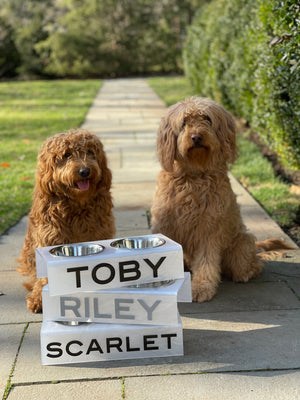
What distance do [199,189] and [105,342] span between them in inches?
58.9

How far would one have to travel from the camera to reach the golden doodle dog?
4109 millimetres

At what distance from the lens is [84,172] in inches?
150

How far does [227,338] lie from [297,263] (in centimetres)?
154

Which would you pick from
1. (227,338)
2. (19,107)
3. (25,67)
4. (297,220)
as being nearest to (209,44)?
(19,107)

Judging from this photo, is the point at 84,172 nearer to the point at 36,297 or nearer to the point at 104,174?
the point at 104,174

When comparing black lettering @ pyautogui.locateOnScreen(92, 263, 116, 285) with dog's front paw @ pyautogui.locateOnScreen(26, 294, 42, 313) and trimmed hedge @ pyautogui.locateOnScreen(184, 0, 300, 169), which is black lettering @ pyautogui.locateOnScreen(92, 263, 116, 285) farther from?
trimmed hedge @ pyautogui.locateOnScreen(184, 0, 300, 169)

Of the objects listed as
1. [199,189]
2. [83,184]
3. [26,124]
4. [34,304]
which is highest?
→ [83,184]

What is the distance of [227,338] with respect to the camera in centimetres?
362

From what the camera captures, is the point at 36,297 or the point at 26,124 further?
the point at 26,124

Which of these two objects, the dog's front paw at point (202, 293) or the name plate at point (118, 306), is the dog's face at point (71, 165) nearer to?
the name plate at point (118, 306)

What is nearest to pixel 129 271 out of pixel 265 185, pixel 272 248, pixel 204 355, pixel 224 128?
pixel 204 355

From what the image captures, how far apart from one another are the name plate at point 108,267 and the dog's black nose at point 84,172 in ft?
2.06

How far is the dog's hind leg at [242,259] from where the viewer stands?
456 centimetres

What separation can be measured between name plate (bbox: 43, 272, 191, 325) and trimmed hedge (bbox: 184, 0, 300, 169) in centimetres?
329
